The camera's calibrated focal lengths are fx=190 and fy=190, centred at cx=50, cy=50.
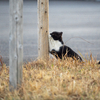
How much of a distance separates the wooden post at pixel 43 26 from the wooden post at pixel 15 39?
1782 mm

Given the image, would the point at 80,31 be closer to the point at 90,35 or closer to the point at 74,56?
the point at 90,35

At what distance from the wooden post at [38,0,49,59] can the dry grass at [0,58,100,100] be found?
1.20ft

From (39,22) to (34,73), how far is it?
1.50m

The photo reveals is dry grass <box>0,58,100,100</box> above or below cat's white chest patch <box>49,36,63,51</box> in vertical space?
below

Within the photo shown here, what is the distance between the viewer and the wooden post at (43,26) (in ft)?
A: 16.5

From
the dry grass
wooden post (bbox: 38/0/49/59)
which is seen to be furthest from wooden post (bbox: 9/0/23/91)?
wooden post (bbox: 38/0/49/59)

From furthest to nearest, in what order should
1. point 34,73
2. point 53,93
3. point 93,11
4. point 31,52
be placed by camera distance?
1. point 93,11
2. point 31,52
3. point 34,73
4. point 53,93

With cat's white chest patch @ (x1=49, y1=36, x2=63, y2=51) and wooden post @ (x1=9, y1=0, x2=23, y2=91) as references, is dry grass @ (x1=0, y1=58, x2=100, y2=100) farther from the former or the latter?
cat's white chest patch @ (x1=49, y1=36, x2=63, y2=51)

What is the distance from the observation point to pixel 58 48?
5016 mm

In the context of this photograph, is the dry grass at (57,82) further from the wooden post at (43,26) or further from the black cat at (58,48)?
the wooden post at (43,26)

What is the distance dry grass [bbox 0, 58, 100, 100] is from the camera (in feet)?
10.5

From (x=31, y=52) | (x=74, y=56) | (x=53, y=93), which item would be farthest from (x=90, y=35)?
(x=53, y=93)

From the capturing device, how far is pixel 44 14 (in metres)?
5.03

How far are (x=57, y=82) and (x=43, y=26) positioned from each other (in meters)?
1.93
